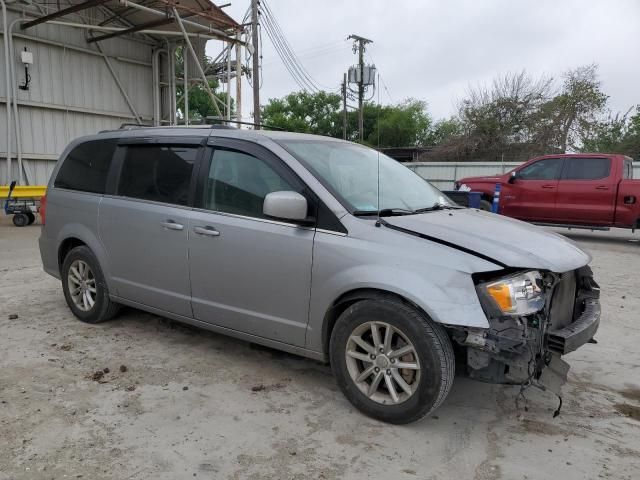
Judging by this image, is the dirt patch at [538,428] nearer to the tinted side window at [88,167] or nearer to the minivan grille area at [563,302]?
the minivan grille area at [563,302]

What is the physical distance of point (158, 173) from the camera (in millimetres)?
4281

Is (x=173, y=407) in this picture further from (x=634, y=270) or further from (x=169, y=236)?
(x=634, y=270)

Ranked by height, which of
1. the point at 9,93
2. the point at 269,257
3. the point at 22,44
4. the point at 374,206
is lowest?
the point at 269,257

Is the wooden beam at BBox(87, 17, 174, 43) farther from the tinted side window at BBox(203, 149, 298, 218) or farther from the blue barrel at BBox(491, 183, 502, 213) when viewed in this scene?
the tinted side window at BBox(203, 149, 298, 218)

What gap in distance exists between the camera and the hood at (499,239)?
117 inches

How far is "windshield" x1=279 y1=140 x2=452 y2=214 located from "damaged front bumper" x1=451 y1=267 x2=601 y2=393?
A: 105 cm

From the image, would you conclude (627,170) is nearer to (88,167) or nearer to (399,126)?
(88,167)

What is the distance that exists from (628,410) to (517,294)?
4.44 feet

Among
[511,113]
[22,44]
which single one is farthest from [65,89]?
[511,113]

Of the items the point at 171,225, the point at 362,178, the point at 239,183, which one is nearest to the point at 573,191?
the point at 362,178

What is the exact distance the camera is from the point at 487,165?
67.7ft

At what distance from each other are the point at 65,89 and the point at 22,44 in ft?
5.04

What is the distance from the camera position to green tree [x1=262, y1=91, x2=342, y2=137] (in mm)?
54125

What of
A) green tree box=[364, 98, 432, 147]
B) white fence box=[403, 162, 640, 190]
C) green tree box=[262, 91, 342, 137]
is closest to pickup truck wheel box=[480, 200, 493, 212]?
white fence box=[403, 162, 640, 190]
